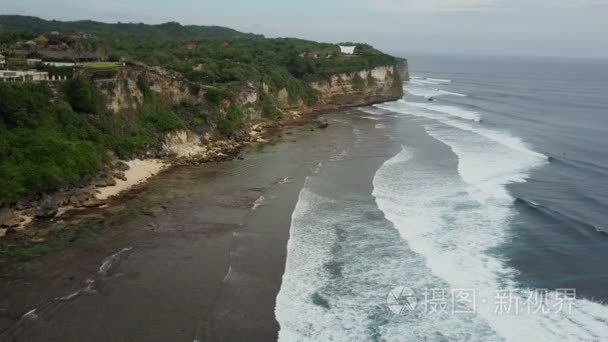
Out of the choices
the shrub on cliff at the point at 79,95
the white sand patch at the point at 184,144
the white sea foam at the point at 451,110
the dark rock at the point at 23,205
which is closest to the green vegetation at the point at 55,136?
the shrub on cliff at the point at 79,95

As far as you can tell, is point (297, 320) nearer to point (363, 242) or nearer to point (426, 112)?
point (363, 242)

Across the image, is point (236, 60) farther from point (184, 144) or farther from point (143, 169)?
point (143, 169)

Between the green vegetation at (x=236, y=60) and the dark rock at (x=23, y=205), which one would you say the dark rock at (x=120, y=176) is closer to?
the dark rock at (x=23, y=205)

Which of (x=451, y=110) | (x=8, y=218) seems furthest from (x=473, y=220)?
(x=451, y=110)

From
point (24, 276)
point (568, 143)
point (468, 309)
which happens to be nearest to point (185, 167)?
point (24, 276)

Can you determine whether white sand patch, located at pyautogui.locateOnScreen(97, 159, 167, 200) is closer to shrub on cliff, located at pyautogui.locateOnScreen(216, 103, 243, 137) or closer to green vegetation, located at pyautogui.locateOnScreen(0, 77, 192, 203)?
A: green vegetation, located at pyautogui.locateOnScreen(0, 77, 192, 203)
